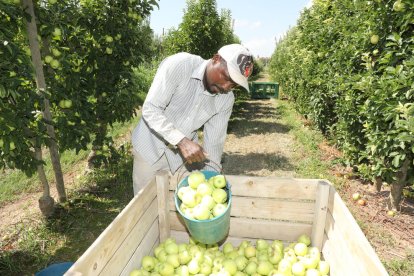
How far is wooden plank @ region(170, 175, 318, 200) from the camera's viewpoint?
98.5 inches

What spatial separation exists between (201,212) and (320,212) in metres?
1.00

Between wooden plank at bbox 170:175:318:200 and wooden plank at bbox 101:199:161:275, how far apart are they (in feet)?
2.23

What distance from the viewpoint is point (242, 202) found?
2.63 m

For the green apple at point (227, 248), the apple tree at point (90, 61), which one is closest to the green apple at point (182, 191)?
the green apple at point (227, 248)

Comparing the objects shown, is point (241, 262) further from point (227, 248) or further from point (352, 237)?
point (352, 237)

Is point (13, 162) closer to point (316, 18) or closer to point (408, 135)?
point (408, 135)

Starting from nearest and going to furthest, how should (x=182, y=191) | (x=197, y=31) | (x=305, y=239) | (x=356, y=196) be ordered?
(x=182, y=191) < (x=305, y=239) < (x=356, y=196) < (x=197, y=31)

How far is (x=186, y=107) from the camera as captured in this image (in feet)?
9.25

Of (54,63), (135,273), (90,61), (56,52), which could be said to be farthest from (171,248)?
(90,61)

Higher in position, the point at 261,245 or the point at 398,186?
the point at 261,245

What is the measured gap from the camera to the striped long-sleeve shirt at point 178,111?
2.55m

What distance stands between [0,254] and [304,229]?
3216 mm

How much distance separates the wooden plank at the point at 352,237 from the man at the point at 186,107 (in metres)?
1.00

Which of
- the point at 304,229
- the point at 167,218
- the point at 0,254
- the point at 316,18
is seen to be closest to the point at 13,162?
the point at 0,254
